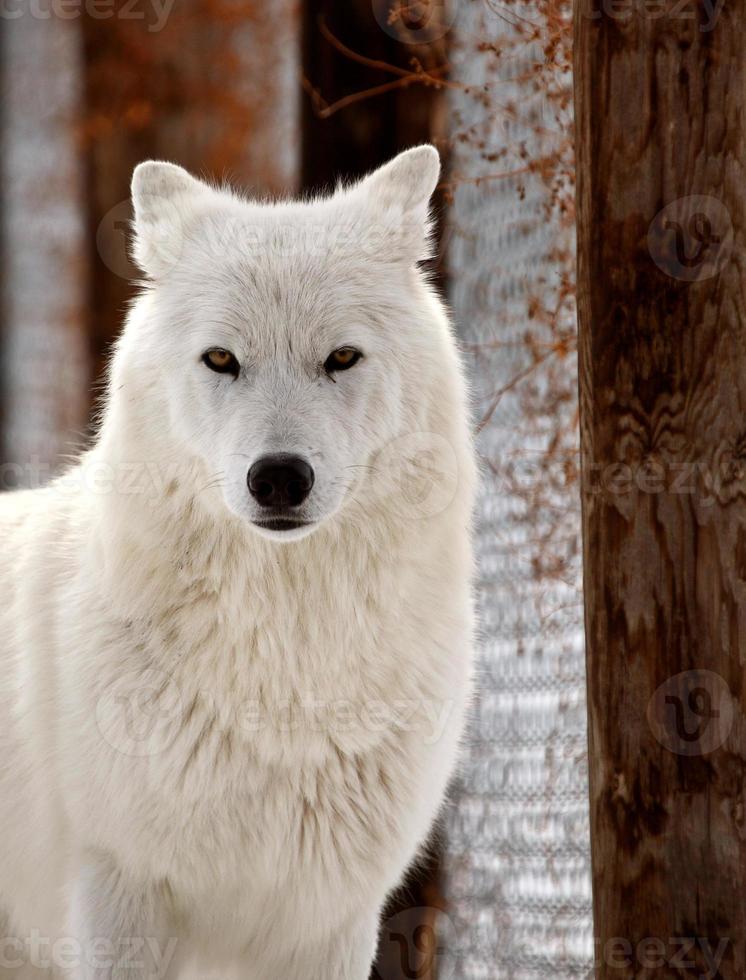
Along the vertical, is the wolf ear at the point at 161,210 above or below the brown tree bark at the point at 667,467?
above

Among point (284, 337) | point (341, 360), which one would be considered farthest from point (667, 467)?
point (284, 337)

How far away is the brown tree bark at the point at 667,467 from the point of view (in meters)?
2.54

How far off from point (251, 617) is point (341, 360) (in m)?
0.68

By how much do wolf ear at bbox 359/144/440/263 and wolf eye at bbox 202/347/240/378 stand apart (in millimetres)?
582

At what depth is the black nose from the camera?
2557 millimetres

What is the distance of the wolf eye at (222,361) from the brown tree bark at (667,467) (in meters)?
0.85

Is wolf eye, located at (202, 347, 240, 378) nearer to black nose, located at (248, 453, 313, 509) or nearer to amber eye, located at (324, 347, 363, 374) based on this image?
amber eye, located at (324, 347, 363, 374)

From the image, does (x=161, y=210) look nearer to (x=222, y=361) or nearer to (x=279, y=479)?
(x=222, y=361)

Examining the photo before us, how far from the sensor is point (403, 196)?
310 cm

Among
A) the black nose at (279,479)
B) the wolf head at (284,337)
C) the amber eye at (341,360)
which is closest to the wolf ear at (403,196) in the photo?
the wolf head at (284,337)

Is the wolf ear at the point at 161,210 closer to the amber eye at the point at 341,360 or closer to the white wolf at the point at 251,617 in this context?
the white wolf at the point at 251,617

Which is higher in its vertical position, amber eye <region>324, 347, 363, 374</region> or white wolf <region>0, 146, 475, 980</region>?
amber eye <region>324, 347, 363, 374</region>

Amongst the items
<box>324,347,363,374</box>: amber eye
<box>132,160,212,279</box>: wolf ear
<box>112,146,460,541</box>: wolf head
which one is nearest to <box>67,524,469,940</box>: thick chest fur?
<box>112,146,460,541</box>: wolf head

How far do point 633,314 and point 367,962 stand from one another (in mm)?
1886
